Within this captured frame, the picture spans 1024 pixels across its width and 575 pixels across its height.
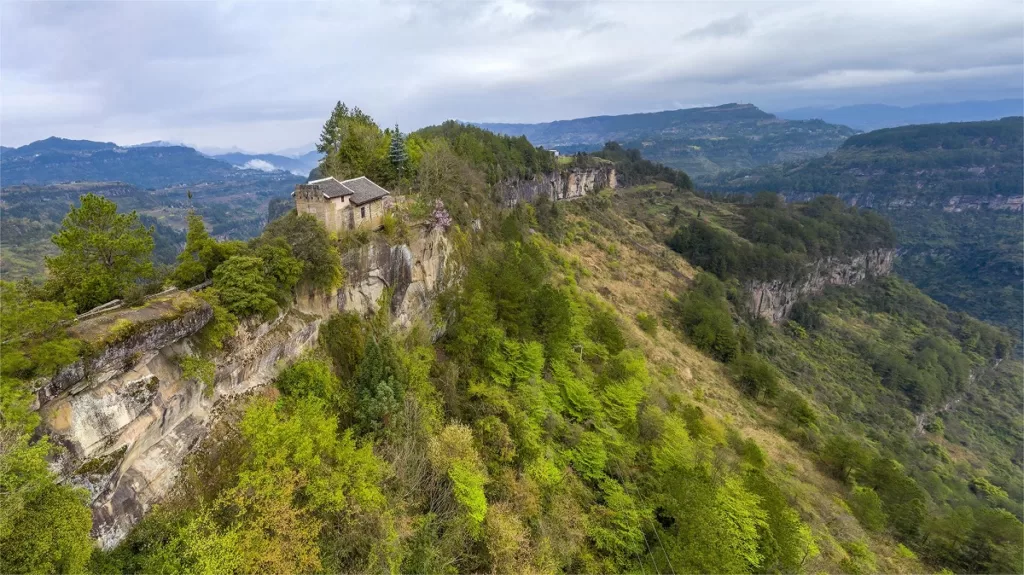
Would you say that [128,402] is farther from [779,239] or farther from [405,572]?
[779,239]

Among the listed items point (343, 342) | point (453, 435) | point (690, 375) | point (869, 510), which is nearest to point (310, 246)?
point (343, 342)

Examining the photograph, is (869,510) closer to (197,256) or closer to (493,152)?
(197,256)

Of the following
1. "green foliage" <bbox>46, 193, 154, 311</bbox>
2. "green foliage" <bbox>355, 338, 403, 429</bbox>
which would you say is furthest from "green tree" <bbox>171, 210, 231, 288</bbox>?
"green foliage" <bbox>355, 338, 403, 429</bbox>

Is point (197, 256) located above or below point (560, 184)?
below

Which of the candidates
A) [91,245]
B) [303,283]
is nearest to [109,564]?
[91,245]

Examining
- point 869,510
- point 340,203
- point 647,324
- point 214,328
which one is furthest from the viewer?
point 647,324

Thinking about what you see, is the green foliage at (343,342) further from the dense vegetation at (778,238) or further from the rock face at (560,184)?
the dense vegetation at (778,238)
